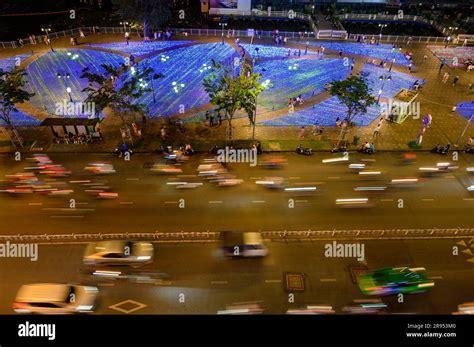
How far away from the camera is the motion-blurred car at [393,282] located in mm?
23938

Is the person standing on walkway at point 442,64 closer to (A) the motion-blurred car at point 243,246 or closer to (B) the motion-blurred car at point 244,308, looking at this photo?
(A) the motion-blurred car at point 243,246

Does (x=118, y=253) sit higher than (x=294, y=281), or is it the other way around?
Answer: (x=118, y=253)

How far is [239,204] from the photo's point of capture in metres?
30.7

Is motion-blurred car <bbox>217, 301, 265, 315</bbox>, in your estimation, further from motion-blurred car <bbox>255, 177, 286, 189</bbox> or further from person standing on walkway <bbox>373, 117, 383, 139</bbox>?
person standing on walkway <bbox>373, 117, 383, 139</bbox>

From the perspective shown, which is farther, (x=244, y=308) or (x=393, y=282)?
(x=393, y=282)

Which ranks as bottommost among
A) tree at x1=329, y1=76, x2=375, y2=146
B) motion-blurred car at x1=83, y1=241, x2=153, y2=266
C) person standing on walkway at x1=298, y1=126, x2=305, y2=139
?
motion-blurred car at x1=83, y1=241, x2=153, y2=266

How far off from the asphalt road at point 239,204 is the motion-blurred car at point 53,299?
5679mm

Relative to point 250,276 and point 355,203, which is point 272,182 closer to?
point 355,203

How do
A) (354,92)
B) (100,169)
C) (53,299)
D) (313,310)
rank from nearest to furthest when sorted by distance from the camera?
(53,299) → (313,310) → (100,169) → (354,92)

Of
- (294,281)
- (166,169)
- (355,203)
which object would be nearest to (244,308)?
(294,281)

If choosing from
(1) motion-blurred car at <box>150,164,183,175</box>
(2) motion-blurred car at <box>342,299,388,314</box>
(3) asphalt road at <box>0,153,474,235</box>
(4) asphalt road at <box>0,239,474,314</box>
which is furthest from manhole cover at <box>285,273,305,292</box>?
(1) motion-blurred car at <box>150,164,183,175</box>

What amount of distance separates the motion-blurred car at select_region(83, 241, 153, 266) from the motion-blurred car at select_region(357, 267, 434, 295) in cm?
1592

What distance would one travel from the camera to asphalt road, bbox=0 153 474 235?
Answer: 28.7m

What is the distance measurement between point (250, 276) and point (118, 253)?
9771mm
